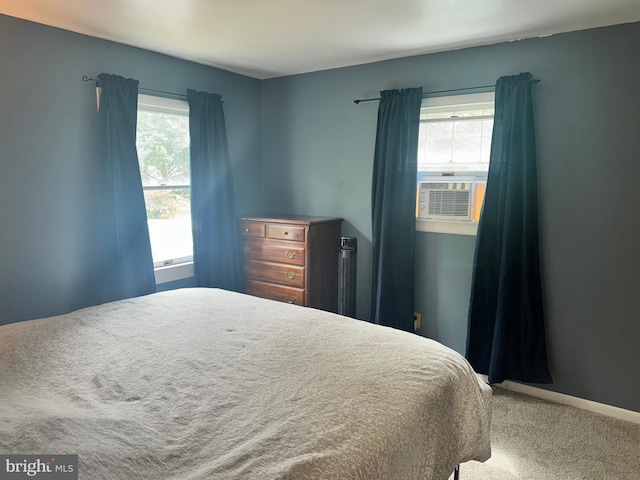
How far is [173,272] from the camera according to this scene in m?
3.31

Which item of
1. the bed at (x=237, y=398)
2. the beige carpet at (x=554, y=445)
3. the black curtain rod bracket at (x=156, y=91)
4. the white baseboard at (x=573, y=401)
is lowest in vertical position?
the beige carpet at (x=554, y=445)

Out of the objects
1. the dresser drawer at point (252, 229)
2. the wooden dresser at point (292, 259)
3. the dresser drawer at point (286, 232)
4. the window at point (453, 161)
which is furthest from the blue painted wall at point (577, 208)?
the dresser drawer at point (252, 229)

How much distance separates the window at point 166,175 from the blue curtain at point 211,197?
107mm

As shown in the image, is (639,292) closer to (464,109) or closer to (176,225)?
(464,109)

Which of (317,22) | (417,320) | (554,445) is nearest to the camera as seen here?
(554,445)

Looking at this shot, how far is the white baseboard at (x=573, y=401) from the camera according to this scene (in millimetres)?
2615

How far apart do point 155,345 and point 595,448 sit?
2377 millimetres

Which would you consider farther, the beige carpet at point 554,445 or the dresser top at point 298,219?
the dresser top at point 298,219

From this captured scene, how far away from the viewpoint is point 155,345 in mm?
1803

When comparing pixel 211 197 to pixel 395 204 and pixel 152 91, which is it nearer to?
pixel 152 91

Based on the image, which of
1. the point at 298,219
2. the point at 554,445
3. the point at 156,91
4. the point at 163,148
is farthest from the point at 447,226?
the point at 156,91

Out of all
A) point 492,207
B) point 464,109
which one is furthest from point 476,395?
point 464,109

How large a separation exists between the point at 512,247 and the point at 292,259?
5.22 feet

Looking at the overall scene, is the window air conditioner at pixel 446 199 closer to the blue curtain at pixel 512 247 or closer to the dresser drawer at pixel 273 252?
the blue curtain at pixel 512 247
